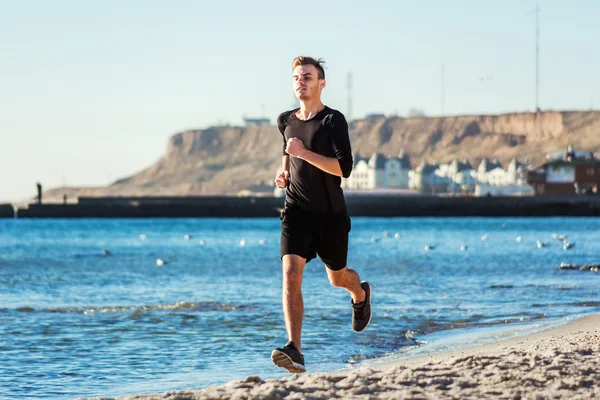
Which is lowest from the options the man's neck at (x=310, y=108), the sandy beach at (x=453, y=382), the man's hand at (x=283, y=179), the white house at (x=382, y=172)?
the white house at (x=382, y=172)

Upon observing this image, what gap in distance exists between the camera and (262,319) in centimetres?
1480

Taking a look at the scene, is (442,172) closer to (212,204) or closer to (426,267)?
(212,204)

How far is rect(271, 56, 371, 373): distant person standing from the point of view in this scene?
24.0 ft

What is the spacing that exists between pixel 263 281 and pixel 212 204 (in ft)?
290

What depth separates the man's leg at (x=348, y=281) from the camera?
25.9ft

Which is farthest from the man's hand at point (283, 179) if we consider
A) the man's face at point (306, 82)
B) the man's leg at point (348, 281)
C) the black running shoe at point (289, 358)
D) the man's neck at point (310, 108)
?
the black running shoe at point (289, 358)

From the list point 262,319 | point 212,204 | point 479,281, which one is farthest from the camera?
point 212,204

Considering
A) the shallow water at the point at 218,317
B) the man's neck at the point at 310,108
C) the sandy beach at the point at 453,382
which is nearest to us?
the sandy beach at the point at 453,382

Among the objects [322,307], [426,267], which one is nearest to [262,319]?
[322,307]

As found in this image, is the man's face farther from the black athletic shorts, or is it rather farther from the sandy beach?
the sandy beach

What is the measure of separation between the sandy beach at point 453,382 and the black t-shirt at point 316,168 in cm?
113

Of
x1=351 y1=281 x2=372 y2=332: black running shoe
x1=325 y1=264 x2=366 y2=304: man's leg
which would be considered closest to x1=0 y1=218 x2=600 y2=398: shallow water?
x1=351 y1=281 x2=372 y2=332: black running shoe

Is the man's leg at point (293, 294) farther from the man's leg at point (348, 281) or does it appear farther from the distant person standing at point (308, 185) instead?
the man's leg at point (348, 281)

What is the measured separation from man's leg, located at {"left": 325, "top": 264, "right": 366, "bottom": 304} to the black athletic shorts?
27 centimetres
